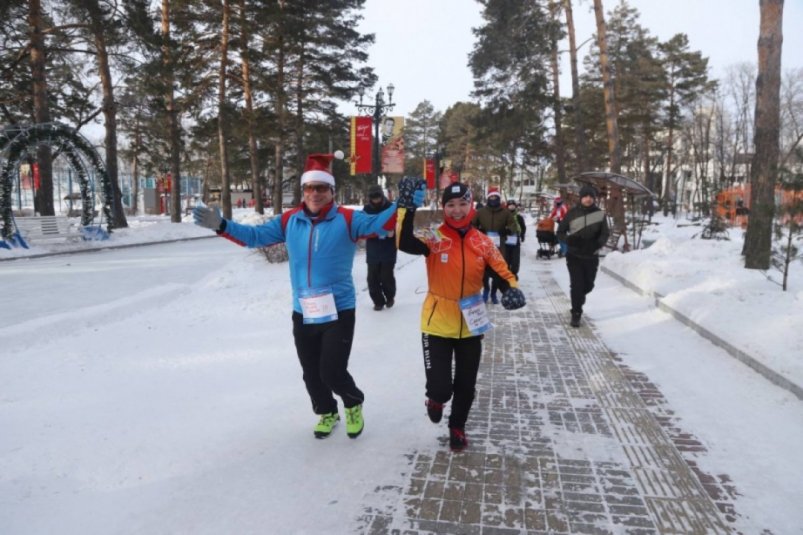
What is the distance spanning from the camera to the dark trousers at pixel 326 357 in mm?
3570

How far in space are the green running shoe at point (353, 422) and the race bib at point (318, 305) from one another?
72 centimetres

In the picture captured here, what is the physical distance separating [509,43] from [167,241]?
16.8m

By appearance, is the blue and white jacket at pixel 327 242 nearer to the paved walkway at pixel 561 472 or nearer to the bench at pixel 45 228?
the paved walkway at pixel 561 472

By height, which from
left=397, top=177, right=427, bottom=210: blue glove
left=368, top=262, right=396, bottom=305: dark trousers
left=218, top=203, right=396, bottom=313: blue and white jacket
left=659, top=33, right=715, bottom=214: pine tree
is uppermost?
left=659, top=33, right=715, bottom=214: pine tree

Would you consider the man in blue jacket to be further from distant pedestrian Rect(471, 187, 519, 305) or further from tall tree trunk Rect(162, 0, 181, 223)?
tall tree trunk Rect(162, 0, 181, 223)

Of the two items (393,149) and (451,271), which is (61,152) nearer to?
(393,149)

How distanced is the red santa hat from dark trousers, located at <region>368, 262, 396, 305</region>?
14.7 feet

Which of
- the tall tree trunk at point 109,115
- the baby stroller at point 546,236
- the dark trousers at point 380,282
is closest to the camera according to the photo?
the dark trousers at point 380,282

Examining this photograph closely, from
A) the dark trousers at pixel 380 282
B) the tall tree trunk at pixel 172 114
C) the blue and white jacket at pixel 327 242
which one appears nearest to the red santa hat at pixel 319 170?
the blue and white jacket at pixel 327 242

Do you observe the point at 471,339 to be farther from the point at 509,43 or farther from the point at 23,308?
the point at 509,43

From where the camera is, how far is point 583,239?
24.0ft

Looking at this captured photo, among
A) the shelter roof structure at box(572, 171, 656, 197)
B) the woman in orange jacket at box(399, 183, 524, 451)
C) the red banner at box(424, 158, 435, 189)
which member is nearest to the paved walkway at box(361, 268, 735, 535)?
the woman in orange jacket at box(399, 183, 524, 451)

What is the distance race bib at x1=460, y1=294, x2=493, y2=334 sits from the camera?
139 inches

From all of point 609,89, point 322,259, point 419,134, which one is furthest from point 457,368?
point 419,134
